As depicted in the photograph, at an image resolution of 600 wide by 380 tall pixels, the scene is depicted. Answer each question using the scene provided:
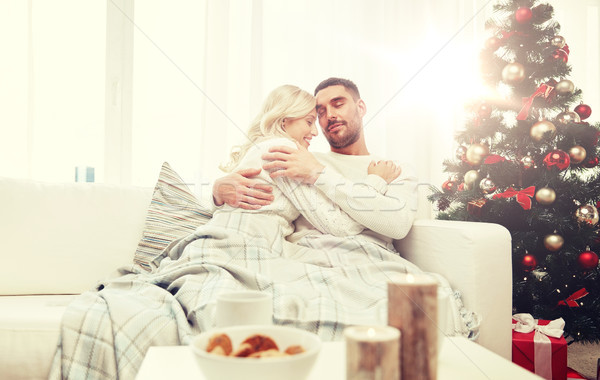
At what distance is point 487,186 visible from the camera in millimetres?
1813

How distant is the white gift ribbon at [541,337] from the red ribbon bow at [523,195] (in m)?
0.44

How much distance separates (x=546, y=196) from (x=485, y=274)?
0.74 meters

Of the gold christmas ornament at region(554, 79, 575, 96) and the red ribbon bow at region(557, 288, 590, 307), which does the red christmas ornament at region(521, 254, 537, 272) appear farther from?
the gold christmas ornament at region(554, 79, 575, 96)

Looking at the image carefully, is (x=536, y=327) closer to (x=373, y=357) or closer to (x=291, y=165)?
(x=291, y=165)

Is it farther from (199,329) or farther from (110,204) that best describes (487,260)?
(110,204)

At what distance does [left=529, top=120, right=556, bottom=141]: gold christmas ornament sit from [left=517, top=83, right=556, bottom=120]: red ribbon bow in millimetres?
64

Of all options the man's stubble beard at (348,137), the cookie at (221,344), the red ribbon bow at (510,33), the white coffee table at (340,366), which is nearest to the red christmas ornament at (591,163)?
the red ribbon bow at (510,33)

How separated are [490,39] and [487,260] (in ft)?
3.87

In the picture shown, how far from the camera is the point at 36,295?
139 centimetres

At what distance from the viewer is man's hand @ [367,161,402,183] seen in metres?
1.58

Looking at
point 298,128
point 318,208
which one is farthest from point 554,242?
point 298,128

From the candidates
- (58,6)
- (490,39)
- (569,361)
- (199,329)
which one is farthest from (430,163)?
(58,6)

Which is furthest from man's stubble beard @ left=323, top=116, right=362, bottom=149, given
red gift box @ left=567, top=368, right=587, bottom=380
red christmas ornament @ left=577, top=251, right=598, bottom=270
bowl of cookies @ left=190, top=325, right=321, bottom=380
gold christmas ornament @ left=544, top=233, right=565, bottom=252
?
bowl of cookies @ left=190, top=325, right=321, bottom=380

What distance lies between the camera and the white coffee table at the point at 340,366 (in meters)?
0.57
